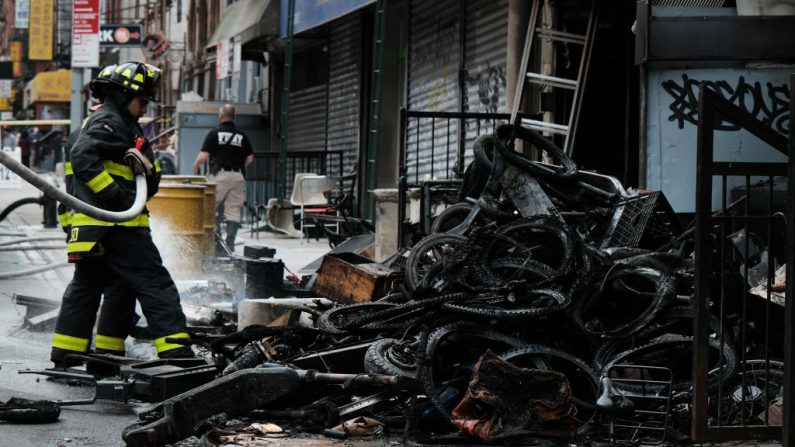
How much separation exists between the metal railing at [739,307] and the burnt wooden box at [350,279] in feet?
7.64

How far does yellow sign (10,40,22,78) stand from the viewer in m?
79.5

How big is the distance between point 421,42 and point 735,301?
495 inches

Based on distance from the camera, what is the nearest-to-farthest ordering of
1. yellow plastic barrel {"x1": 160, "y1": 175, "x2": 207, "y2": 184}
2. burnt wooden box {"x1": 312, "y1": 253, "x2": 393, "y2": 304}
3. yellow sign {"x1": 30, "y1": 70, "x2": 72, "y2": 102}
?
1. burnt wooden box {"x1": 312, "y1": 253, "x2": 393, "y2": 304}
2. yellow plastic barrel {"x1": 160, "y1": 175, "x2": 207, "y2": 184}
3. yellow sign {"x1": 30, "y1": 70, "x2": 72, "y2": 102}

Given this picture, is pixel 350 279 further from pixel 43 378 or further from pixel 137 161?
pixel 43 378

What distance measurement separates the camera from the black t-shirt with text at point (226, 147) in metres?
16.6

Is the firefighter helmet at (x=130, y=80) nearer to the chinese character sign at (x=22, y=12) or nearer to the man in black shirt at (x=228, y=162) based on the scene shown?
the man in black shirt at (x=228, y=162)

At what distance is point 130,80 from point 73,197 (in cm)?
133

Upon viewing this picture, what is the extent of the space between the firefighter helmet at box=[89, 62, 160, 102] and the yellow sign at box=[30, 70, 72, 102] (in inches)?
2281

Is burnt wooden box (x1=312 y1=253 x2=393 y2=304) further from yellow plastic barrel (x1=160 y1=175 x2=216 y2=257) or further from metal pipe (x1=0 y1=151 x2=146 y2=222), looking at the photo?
yellow plastic barrel (x1=160 y1=175 x2=216 y2=257)

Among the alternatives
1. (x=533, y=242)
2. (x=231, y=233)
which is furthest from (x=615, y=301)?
(x=231, y=233)

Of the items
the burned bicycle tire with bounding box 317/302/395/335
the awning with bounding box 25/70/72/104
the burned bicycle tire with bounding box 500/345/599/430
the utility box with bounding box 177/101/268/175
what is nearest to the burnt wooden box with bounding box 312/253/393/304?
the burned bicycle tire with bounding box 317/302/395/335

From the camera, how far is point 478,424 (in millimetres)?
5555

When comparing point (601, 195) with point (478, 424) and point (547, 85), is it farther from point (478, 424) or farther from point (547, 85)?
point (547, 85)

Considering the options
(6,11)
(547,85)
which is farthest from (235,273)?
(6,11)
